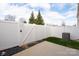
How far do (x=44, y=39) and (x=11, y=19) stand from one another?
0.45 m

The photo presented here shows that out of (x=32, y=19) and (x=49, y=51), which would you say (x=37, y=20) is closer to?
(x=32, y=19)

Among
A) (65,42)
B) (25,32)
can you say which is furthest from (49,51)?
(25,32)

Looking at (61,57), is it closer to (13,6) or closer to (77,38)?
(77,38)

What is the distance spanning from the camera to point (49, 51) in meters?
1.82

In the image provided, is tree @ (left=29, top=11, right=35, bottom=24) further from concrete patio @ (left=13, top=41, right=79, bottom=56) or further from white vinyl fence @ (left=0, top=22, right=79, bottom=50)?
concrete patio @ (left=13, top=41, right=79, bottom=56)

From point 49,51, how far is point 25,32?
36 cm

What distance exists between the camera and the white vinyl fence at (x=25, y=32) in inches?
70.5

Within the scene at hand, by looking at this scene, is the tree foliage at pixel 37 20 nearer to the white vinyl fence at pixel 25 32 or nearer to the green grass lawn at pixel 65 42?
the white vinyl fence at pixel 25 32

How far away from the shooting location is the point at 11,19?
1818mm

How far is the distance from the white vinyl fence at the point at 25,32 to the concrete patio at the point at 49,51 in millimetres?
105

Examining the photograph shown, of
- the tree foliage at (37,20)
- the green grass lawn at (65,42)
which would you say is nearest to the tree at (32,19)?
the tree foliage at (37,20)

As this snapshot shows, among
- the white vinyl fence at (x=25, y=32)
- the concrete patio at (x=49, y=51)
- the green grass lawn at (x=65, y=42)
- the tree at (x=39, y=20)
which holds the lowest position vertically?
the concrete patio at (x=49, y=51)

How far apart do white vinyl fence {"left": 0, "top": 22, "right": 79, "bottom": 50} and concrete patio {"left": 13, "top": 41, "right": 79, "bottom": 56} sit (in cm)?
11

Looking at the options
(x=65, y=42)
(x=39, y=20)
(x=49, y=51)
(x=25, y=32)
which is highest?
(x=39, y=20)
